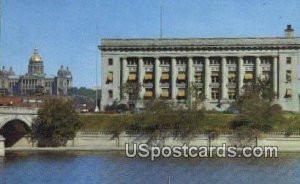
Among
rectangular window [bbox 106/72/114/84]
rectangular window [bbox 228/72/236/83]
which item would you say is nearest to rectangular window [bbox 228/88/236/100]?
rectangular window [bbox 228/72/236/83]

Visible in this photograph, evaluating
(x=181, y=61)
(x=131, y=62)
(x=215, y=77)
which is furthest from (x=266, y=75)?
(x=131, y=62)

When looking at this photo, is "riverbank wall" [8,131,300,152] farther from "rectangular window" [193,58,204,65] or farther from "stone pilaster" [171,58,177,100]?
"rectangular window" [193,58,204,65]

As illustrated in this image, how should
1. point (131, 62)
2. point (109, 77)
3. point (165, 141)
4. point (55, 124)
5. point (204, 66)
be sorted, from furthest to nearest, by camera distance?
point (131, 62), point (109, 77), point (204, 66), point (55, 124), point (165, 141)

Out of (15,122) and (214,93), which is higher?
(214,93)

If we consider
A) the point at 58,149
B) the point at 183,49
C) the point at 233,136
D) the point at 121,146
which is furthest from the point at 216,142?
the point at 183,49

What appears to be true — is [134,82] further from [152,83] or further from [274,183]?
[274,183]

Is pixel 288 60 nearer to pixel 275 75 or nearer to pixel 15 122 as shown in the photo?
pixel 275 75
